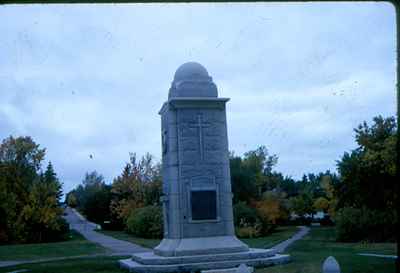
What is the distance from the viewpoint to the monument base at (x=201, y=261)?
14.3 metres

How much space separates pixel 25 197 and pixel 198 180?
23.2 metres

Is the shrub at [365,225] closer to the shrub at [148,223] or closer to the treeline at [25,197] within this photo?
the shrub at [148,223]

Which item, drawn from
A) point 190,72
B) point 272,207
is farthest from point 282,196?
point 190,72

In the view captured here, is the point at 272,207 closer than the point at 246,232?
No

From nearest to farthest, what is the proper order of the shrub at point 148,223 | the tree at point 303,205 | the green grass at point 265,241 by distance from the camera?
the green grass at point 265,241 → the shrub at point 148,223 → the tree at point 303,205

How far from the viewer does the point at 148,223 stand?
35062 millimetres

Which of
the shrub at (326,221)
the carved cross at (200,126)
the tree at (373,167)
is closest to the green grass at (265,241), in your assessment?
the tree at (373,167)

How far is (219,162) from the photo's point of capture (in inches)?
642

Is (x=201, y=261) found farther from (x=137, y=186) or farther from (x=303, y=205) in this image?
(x=303, y=205)

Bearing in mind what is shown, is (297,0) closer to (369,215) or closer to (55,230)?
(369,215)

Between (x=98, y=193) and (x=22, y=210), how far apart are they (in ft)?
67.1

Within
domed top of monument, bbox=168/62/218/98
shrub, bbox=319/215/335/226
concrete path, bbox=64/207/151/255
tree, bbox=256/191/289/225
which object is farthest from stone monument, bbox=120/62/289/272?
shrub, bbox=319/215/335/226

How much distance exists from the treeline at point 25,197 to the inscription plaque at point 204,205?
2189cm

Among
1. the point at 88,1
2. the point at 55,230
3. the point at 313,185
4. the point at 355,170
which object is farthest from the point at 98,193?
the point at 88,1
